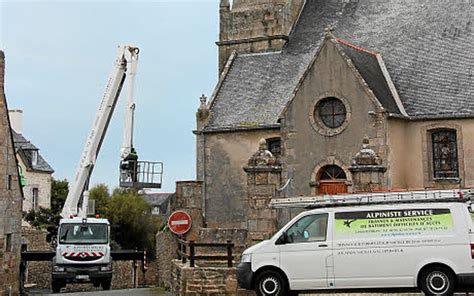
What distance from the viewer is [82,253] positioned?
84.6 ft

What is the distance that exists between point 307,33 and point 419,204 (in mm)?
18033

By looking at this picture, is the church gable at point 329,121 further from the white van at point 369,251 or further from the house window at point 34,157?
the house window at point 34,157

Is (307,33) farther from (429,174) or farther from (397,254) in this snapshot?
(397,254)

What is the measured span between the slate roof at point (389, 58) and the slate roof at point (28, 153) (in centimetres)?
2073

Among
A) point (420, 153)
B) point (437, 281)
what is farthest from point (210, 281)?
point (420, 153)

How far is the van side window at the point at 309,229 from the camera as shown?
1550 centimetres

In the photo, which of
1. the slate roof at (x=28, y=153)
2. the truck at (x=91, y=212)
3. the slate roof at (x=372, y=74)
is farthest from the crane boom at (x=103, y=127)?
the slate roof at (x=28, y=153)

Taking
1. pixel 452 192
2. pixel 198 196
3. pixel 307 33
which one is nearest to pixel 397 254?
pixel 452 192

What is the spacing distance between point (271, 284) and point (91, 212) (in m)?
16.3

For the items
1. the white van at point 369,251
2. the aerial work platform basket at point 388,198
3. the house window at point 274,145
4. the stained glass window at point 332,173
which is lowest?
the white van at point 369,251

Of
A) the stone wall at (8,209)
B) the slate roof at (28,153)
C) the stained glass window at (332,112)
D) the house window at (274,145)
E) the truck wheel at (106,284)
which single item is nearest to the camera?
the stone wall at (8,209)

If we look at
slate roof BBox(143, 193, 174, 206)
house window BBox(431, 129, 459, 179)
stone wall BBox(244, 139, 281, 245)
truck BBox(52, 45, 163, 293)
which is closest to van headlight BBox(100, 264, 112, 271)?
truck BBox(52, 45, 163, 293)

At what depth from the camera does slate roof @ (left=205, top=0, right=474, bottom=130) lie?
26.7m

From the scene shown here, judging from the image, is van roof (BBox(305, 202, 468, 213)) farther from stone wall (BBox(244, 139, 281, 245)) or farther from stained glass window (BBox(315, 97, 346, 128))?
stained glass window (BBox(315, 97, 346, 128))
